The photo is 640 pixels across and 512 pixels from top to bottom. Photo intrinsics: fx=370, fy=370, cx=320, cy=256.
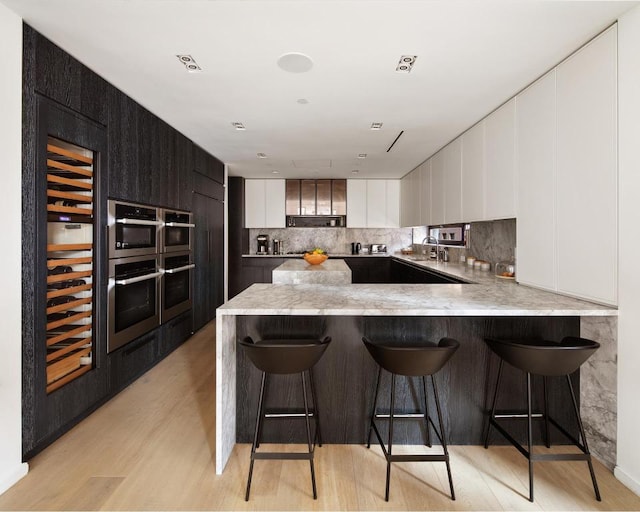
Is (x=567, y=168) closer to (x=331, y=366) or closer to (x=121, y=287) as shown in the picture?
(x=331, y=366)

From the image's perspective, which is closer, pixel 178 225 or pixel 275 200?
pixel 178 225

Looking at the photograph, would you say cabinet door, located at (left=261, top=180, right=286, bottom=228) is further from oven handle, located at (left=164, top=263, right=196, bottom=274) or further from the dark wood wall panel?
the dark wood wall panel

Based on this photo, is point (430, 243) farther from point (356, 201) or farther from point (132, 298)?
point (132, 298)

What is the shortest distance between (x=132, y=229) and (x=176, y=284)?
101 centimetres

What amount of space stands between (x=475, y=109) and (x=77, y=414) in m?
3.86

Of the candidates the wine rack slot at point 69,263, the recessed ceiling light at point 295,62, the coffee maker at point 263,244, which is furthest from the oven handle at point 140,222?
the coffee maker at point 263,244

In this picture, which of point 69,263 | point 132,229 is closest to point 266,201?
point 132,229

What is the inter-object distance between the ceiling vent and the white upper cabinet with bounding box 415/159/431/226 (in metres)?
3.54

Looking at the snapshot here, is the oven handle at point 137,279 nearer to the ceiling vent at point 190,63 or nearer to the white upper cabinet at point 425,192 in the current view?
the ceiling vent at point 190,63

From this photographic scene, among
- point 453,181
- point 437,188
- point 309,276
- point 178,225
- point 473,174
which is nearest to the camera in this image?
point 473,174

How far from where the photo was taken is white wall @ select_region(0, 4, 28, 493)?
186 cm

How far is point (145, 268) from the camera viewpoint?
3.34m

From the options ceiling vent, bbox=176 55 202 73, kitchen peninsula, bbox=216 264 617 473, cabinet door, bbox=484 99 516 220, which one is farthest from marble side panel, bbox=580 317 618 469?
ceiling vent, bbox=176 55 202 73

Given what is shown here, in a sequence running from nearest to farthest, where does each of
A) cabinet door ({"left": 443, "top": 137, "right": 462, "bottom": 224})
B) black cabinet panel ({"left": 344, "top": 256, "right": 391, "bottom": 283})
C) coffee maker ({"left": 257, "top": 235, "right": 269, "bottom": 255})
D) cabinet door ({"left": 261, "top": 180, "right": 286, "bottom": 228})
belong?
cabinet door ({"left": 443, "top": 137, "right": 462, "bottom": 224}), black cabinet panel ({"left": 344, "top": 256, "right": 391, "bottom": 283}), cabinet door ({"left": 261, "top": 180, "right": 286, "bottom": 228}), coffee maker ({"left": 257, "top": 235, "right": 269, "bottom": 255})
